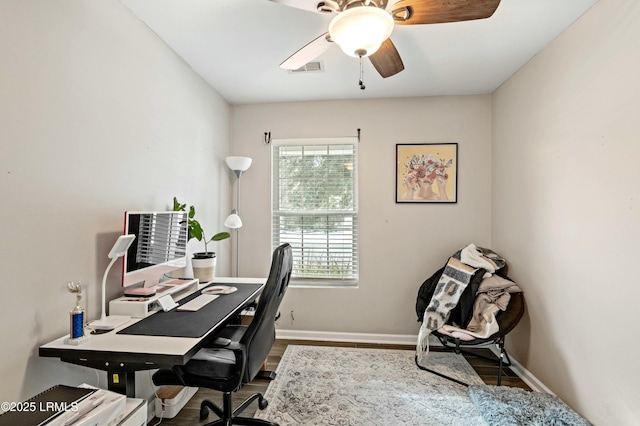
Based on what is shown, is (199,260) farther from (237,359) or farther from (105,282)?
(237,359)

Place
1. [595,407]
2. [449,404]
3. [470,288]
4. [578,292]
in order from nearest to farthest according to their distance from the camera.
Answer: [595,407] → [578,292] → [449,404] → [470,288]

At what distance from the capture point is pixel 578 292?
1.98m

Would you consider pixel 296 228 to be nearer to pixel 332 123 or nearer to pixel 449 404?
pixel 332 123

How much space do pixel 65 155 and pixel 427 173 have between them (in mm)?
2902

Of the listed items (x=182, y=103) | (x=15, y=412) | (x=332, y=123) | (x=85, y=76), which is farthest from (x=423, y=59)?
(x=15, y=412)

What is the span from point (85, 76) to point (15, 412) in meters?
1.46

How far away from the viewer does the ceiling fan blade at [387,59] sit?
67.5 inches

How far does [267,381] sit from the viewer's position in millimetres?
2467

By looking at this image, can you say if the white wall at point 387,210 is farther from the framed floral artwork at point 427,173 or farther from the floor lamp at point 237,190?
the floor lamp at point 237,190

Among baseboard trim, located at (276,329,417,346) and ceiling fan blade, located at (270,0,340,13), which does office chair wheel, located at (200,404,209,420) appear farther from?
ceiling fan blade, located at (270,0,340,13)

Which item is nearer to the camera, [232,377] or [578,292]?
[232,377]

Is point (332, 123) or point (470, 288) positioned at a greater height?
point (332, 123)

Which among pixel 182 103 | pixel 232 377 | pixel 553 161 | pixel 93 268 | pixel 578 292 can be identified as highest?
pixel 182 103

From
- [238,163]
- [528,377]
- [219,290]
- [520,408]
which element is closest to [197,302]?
[219,290]
